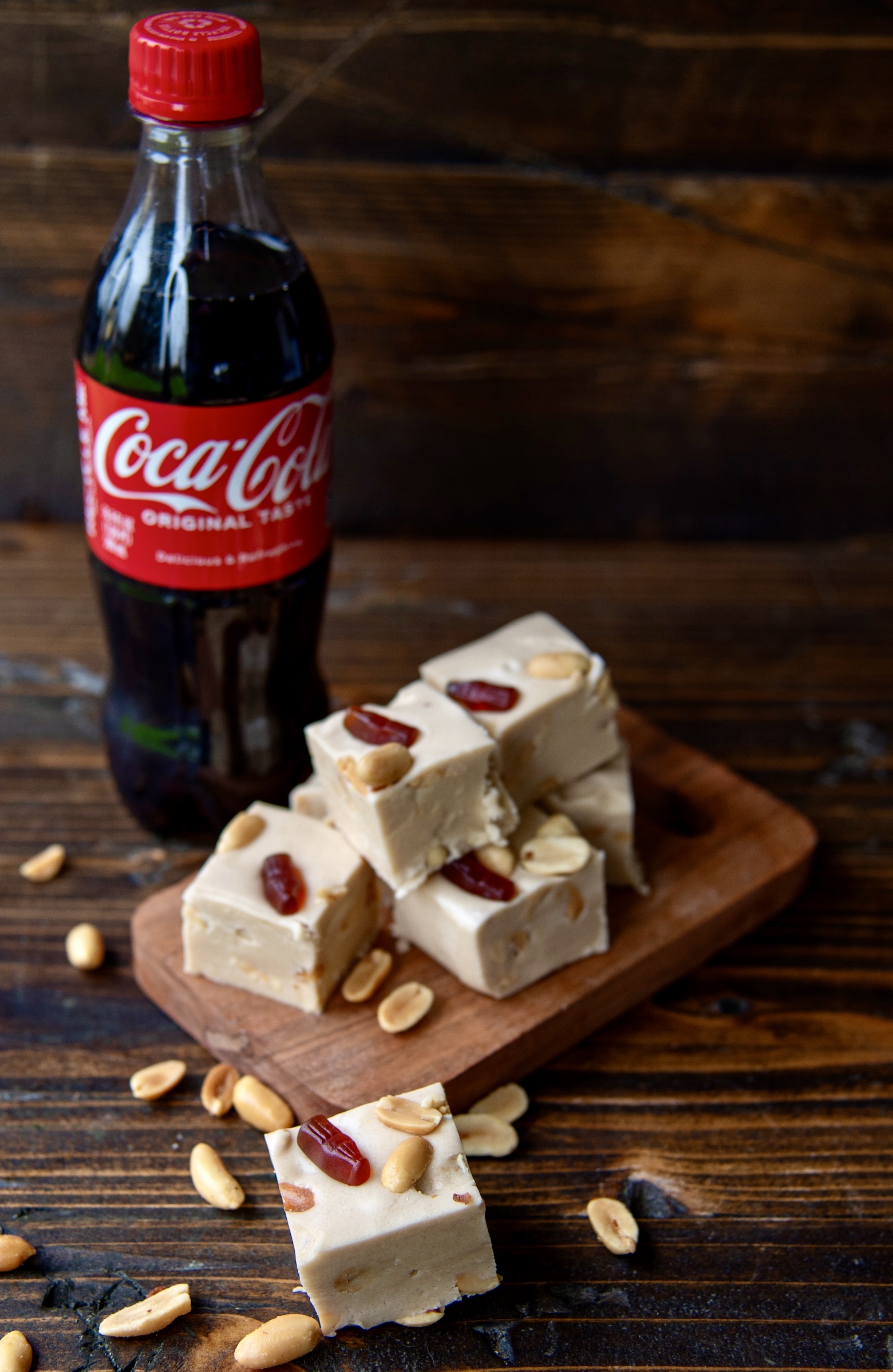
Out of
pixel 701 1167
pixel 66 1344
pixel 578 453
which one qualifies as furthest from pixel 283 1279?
pixel 578 453

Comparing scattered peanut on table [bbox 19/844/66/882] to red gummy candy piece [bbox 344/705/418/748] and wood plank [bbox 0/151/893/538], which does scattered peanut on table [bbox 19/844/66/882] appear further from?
wood plank [bbox 0/151/893/538]

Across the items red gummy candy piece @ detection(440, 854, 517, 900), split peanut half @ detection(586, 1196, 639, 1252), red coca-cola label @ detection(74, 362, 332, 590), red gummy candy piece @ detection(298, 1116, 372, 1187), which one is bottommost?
split peanut half @ detection(586, 1196, 639, 1252)

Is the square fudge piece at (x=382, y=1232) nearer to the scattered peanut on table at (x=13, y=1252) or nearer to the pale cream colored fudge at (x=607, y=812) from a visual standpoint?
the scattered peanut on table at (x=13, y=1252)

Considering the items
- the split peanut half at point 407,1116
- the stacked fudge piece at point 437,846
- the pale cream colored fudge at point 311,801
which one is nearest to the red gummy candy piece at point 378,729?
the stacked fudge piece at point 437,846

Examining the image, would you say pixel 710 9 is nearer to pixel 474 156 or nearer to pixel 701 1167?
pixel 474 156

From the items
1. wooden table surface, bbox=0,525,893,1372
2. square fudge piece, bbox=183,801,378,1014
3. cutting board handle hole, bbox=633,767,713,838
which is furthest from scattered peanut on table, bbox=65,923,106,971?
cutting board handle hole, bbox=633,767,713,838

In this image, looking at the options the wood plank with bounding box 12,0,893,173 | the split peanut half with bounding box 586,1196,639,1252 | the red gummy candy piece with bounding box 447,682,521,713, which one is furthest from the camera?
the wood plank with bounding box 12,0,893,173

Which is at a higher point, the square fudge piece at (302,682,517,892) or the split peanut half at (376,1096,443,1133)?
the square fudge piece at (302,682,517,892)

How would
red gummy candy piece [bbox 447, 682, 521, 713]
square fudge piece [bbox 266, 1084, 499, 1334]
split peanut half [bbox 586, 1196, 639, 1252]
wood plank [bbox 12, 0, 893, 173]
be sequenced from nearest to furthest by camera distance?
1. square fudge piece [bbox 266, 1084, 499, 1334]
2. split peanut half [bbox 586, 1196, 639, 1252]
3. red gummy candy piece [bbox 447, 682, 521, 713]
4. wood plank [bbox 12, 0, 893, 173]

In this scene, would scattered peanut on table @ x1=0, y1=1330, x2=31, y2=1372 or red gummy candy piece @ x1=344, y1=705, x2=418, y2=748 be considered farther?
red gummy candy piece @ x1=344, y1=705, x2=418, y2=748
